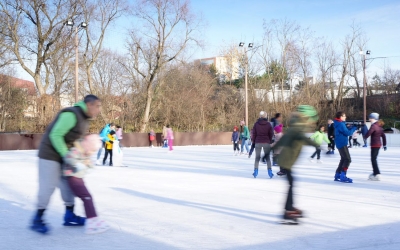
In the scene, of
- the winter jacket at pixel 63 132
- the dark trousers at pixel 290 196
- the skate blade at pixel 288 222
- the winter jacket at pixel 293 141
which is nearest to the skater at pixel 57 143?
the winter jacket at pixel 63 132

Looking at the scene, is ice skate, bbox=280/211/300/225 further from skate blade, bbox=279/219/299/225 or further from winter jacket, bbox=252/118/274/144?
winter jacket, bbox=252/118/274/144

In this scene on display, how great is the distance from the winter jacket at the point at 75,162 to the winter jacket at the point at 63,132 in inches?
2.7

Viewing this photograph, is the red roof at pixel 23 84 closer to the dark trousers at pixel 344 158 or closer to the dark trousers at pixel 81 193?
the dark trousers at pixel 344 158

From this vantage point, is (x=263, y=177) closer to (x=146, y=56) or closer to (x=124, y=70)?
(x=146, y=56)

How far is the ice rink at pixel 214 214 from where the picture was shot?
15.5 feet

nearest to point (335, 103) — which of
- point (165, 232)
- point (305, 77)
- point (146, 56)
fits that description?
point (305, 77)

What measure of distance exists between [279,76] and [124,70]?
1614 centimetres

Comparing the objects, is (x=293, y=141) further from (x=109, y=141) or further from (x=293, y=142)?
(x=109, y=141)

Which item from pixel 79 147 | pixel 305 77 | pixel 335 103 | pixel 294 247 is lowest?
pixel 294 247

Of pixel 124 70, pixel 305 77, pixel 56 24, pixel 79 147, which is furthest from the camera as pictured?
pixel 305 77

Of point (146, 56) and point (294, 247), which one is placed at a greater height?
point (146, 56)

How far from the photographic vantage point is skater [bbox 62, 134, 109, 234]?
492 cm

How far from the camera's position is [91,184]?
9.53 metres

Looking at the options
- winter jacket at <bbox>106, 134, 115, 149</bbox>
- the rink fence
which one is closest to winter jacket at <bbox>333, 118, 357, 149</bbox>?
winter jacket at <bbox>106, 134, 115, 149</bbox>
